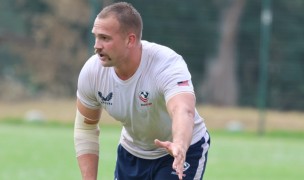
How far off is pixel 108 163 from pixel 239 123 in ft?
34.2

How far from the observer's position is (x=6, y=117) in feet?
81.3

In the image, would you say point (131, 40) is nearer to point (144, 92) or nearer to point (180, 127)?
point (144, 92)

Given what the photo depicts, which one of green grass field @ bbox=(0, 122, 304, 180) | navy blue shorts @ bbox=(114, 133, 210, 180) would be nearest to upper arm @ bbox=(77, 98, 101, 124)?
navy blue shorts @ bbox=(114, 133, 210, 180)

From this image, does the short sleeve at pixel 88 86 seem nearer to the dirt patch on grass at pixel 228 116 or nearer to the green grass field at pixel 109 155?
the green grass field at pixel 109 155

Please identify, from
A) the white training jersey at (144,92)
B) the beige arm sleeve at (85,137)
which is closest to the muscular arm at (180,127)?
the white training jersey at (144,92)

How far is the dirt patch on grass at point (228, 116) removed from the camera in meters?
24.2

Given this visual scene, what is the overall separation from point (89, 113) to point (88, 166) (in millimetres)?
376

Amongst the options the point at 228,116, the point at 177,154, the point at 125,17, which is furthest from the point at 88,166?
the point at 228,116

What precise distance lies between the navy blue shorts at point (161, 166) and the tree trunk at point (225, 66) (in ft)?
58.4

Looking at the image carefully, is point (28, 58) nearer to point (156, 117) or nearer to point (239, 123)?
point (239, 123)

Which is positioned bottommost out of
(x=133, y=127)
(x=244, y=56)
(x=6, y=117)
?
(x=6, y=117)

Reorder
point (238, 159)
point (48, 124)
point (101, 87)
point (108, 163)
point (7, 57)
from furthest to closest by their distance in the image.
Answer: point (7, 57) < point (48, 124) < point (238, 159) < point (108, 163) < point (101, 87)

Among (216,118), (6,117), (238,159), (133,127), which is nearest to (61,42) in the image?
(6,117)

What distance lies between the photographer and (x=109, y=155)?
1568 cm
